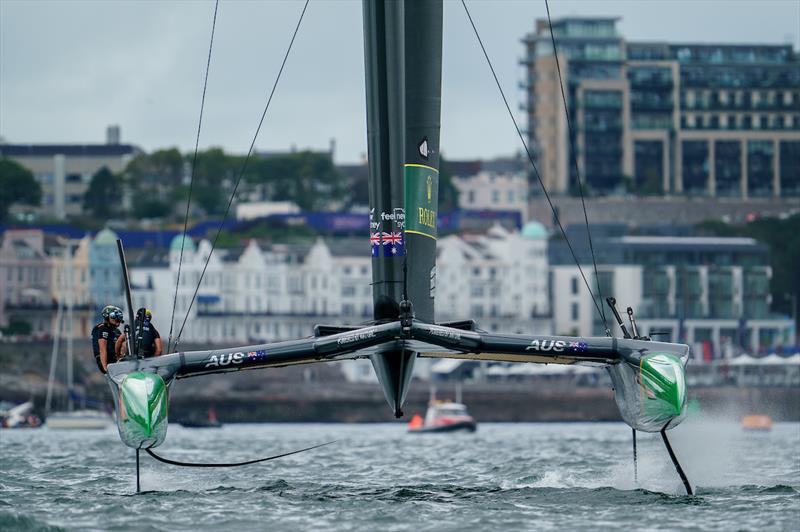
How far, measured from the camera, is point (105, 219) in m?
140

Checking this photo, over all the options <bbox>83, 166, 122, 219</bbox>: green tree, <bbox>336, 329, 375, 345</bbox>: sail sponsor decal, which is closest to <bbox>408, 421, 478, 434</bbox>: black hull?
<bbox>336, 329, 375, 345</bbox>: sail sponsor decal

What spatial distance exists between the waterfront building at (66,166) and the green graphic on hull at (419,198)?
130 meters

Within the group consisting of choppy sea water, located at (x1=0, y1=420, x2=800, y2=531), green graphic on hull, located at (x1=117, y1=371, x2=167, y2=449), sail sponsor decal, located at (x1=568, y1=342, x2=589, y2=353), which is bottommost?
choppy sea water, located at (x1=0, y1=420, x2=800, y2=531)

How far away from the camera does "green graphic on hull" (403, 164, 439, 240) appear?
18.6 m

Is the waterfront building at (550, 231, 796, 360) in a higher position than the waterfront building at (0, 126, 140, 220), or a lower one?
lower

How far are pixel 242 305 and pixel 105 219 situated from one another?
34784mm

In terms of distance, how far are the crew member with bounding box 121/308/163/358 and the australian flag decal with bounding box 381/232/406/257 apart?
7.66 ft

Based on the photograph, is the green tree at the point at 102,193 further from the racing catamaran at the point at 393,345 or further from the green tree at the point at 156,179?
the racing catamaran at the point at 393,345

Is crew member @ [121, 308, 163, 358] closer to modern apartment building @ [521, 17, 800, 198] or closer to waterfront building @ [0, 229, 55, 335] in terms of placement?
waterfront building @ [0, 229, 55, 335]

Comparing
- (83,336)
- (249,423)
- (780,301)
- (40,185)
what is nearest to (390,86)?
(249,423)

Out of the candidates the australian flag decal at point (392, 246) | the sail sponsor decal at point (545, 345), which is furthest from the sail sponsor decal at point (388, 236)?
the sail sponsor decal at point (545, 345)

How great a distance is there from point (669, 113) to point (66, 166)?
152 ft

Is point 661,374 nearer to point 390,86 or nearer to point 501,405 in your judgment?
point 390,86

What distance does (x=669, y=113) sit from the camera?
13375 cm
